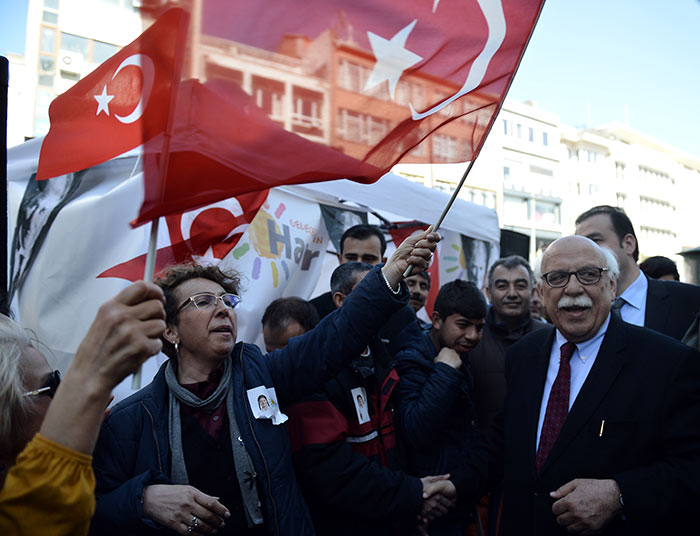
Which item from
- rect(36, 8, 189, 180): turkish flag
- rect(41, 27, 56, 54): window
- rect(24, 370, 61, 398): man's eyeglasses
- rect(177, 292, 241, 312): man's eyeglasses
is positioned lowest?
rect(24, 370, 61, 398): man's eyeglasses

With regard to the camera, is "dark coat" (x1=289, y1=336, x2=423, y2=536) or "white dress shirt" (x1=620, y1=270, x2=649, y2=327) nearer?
"dark coat" (x1=289, y1=336, x2=423, y2=536)

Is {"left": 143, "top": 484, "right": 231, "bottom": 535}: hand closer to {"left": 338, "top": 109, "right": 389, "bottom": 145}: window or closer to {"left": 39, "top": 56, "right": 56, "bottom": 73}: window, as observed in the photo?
{"left": 338, "top": 109, "right": 389, "bottom": 145}: window

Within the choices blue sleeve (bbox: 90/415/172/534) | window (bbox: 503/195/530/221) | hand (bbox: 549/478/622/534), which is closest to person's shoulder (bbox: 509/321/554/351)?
hand (bbox: 549/478/622/534)

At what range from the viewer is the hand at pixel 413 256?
81.7 inches

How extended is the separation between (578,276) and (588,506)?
2.99 ft

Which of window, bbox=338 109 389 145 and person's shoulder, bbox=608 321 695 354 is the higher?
window, bbox=338 109 389 145

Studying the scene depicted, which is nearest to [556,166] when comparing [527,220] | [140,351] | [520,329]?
[527,220]

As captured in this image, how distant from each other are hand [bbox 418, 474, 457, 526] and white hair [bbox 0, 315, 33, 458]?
64.2 inches

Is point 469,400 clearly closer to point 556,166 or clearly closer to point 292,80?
point 292,80

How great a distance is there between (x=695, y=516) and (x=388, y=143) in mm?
1779

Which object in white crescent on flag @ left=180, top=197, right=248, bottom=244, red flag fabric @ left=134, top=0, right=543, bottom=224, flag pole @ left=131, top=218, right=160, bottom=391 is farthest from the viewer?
white crescent on flag @ left=180, top=197, right=248, bottom=244

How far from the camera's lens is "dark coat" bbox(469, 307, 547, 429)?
321 centimetres

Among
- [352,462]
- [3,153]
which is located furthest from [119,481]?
[3,153]

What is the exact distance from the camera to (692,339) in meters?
2.45
